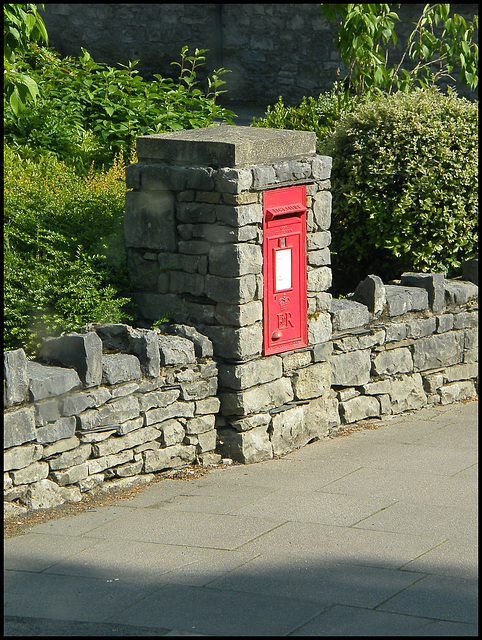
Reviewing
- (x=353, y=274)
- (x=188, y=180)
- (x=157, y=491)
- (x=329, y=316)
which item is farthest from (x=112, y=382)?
(x=353, y=274)

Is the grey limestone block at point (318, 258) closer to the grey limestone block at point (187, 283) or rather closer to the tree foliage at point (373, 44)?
the grey limestone block at point (187, 283)

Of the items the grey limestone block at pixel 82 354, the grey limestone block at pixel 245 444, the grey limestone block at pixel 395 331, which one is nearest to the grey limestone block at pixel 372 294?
the grey limestone block at pixel 395 331

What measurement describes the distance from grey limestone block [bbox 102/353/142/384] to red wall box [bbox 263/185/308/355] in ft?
3.61

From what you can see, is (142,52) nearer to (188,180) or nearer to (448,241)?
(448,241)

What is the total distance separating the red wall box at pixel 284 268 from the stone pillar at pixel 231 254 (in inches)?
2.6

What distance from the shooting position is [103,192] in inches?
294

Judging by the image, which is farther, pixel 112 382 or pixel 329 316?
pixel 329 316

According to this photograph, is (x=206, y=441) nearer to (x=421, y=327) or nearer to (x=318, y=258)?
(x=318, y=258)

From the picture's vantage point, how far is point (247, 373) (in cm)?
653

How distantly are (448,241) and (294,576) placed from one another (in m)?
4.65

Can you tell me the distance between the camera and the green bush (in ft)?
27.1

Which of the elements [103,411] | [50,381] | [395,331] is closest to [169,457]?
[103,411]

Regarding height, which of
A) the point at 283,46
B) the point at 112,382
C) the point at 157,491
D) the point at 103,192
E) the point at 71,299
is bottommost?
the point at 157,491

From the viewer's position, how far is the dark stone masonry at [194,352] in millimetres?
5641
